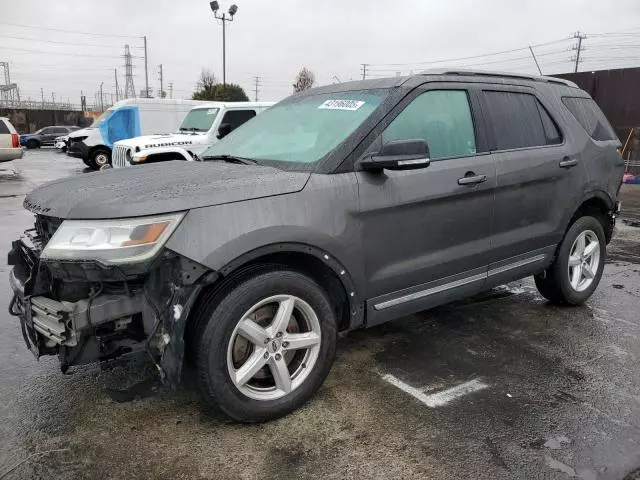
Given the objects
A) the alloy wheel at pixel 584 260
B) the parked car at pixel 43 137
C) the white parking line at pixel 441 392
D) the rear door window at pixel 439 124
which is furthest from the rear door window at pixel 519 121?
the parked car at pixel 43 137

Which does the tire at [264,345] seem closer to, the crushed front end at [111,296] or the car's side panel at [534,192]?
the crushed front end at [111,296]

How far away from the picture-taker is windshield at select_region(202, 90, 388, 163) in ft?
10.4

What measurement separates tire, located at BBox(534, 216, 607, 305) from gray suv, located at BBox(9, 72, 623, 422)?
0.93 ft

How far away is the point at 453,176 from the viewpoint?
3.41 meters

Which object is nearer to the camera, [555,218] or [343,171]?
[343,171]

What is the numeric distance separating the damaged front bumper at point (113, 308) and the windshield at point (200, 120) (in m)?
9.18

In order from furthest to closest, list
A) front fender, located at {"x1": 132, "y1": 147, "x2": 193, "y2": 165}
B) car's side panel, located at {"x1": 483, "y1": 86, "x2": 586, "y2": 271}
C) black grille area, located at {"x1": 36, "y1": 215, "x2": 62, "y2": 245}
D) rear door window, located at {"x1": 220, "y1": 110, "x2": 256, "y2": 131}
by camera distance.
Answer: rear door window, located at {"x1": 220, "y1": 110, "x2": 256, "y2": 131}, front fender, located at {"x1": 132, "y1": 147, "x2": 193, "y2": 165}, car's side panel, located at {"x1": 483, "y1": 86, "x2": 586, "y2": 271}, black grille area, located at {"x1": 36, "y1": 215, "x2": 62, "y2": 245}

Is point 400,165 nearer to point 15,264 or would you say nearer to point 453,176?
point 453,176

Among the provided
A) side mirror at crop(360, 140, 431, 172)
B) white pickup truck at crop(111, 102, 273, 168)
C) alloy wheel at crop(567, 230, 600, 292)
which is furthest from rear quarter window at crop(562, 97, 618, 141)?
white pickup truck at crop(111, 102, 273, 168)

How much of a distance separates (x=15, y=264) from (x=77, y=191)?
718mm

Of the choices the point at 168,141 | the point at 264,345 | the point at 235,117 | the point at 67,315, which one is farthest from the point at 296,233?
the point at 235,117

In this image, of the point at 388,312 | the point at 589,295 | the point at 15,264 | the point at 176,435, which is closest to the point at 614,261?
the point at 589,295

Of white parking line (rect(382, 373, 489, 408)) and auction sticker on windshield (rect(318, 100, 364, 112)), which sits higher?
auction sticker on windshield (rect(318, 100, 364, 112))

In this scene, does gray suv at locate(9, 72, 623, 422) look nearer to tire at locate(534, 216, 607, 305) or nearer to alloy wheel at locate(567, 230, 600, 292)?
tire at locate(534, 216, 607, 305)
